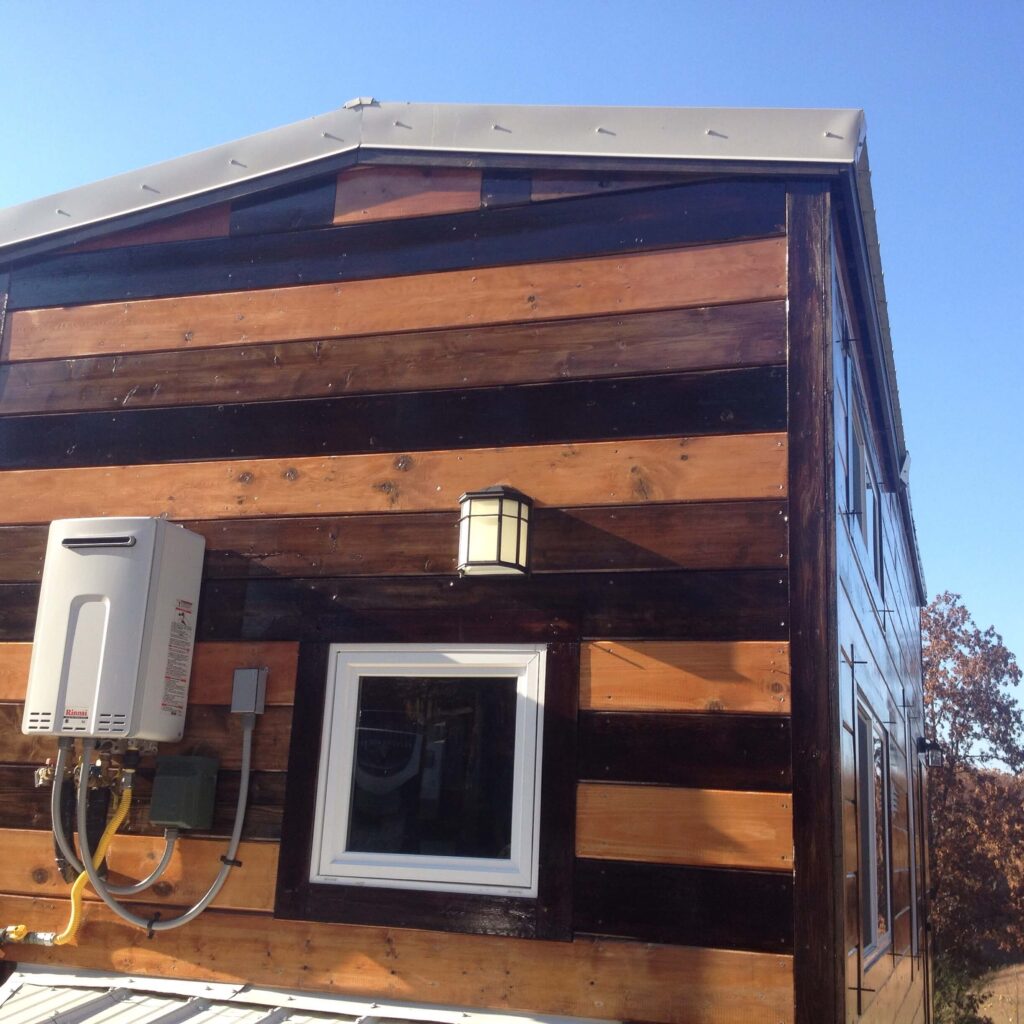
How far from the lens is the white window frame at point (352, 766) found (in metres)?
3.17

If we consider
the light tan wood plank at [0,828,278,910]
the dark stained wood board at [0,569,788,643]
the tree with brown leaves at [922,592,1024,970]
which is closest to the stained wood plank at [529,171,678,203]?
the dark stained wood board at [0,569,788,643]

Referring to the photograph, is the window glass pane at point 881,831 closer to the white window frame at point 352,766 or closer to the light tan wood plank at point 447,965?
the light tan wood plank at point 447,965

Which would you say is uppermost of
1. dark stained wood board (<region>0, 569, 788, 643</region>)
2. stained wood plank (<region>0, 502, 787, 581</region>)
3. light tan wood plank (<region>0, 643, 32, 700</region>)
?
stained wood plank (<region>0, 502, 787, 581</region>)

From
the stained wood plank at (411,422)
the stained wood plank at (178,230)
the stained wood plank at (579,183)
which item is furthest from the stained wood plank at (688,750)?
the stained wood plank at (178,230)

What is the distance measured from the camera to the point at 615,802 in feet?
10.2

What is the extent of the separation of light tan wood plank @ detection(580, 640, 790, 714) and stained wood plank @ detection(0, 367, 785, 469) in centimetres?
64

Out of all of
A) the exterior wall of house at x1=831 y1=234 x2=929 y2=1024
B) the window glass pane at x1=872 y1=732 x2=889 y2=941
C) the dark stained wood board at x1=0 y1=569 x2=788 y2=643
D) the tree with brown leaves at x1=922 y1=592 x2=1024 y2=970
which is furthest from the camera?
the tree with brown leaves at x1=922 y1=592 x2=1024 y2=970

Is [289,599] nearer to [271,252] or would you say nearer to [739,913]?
[271,252]

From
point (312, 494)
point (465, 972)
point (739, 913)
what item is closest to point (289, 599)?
point (312, 494)

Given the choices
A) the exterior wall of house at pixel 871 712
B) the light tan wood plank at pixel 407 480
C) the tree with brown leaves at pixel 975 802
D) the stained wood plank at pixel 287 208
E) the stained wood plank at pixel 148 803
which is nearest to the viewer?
the light tan wood plank at pixel 407 480

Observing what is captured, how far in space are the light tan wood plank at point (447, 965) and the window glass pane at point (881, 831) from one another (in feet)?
6.09

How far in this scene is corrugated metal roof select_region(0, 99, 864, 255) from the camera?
347 cm

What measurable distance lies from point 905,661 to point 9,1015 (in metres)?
6.24

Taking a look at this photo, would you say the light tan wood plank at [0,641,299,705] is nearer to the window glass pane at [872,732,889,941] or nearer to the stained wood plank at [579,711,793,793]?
the stained wood plank at [579,711,793,793]
